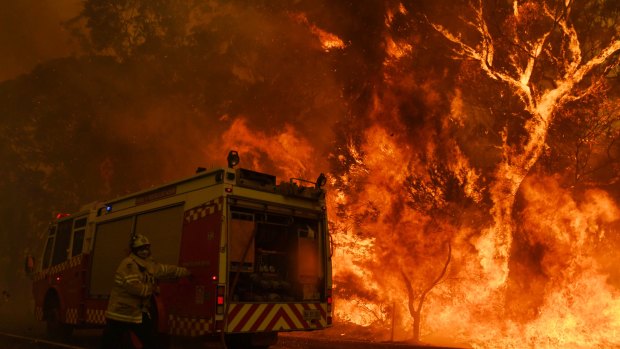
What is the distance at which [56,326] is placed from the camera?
11438 mm

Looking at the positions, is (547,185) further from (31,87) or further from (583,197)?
(31,87)

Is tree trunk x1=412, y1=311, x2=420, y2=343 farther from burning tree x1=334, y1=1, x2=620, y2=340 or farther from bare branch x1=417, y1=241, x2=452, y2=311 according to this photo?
burning tree x1=334, y1=1, x2=620, y2=340

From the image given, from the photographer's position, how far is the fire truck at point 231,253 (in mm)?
7477

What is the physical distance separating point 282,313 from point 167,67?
20484 mm

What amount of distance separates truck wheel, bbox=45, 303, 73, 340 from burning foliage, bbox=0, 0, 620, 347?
655cm

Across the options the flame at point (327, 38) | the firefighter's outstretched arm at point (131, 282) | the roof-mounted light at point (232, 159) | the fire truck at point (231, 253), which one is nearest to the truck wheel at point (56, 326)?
the fire truck at point (231, 253)

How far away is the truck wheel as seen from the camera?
1134 cm

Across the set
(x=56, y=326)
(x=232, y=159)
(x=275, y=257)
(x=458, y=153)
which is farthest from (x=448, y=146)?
(x=56, y=326)

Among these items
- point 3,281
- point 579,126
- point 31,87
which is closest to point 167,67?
point 31,87

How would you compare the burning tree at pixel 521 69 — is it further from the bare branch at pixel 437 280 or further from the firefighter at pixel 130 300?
the firefighter at pixel 130 300

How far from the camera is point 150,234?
898cm

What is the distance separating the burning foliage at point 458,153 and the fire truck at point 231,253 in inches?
163

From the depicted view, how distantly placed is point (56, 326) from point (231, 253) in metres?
6.01

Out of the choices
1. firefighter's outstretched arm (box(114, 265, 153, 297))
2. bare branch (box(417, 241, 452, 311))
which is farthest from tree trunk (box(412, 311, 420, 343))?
firefighter's outstretched arm (box(114, 265, 153, 297))
